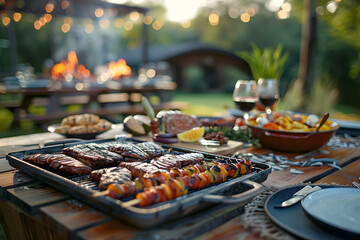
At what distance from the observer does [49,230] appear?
1.14 m

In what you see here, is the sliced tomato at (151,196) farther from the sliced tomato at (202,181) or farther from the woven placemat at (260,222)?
the woven placemat at (260,222)

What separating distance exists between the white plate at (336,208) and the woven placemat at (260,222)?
0.12m

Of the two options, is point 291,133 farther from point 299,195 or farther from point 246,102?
point 299,195

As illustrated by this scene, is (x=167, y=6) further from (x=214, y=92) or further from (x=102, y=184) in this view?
(x=102, y=184)

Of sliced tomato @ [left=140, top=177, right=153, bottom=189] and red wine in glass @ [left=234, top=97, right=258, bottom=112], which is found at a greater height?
red wine in glass @ [left=234, top=97, right=258, bottom=112]

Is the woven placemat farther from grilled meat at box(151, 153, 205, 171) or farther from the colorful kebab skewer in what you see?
grilled meat at box(151, 153, 205, 171)

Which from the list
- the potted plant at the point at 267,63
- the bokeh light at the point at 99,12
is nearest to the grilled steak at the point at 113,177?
the potted plant at the point at 267,63

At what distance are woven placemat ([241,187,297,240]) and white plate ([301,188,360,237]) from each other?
0.12m

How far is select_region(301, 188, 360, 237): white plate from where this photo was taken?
0.96 metres

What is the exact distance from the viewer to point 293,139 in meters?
2.10

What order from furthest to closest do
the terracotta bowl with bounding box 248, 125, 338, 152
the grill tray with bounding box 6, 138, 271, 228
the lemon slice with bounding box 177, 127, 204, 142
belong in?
the lemon slice with bounding box 177, 127, 204, 142 → the terracotta bowl with bounding box 248, 125, 338, 152 → the grill tray with bounding box 6, 138, 271, 228

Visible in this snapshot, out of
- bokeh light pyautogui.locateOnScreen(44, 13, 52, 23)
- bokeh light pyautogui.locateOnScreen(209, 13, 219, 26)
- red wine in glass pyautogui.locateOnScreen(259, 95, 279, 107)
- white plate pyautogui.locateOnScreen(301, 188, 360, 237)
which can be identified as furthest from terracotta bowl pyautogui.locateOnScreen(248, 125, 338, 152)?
bokeh light pyautogui.locateOnScreen(209, 13, 219, 26)

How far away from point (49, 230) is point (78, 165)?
0.31 m

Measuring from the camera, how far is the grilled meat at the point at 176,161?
1406 millimetres
